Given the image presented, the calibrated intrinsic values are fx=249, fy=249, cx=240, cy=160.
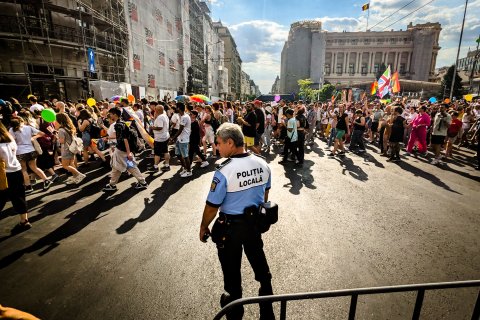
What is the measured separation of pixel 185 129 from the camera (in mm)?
7070

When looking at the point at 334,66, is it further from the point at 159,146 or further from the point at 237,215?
the point at 237,215

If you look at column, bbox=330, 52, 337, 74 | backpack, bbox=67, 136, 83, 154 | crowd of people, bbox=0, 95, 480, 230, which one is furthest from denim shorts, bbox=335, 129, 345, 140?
column, bbox=330, 52, 337, 74

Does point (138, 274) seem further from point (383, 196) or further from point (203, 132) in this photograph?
point (203, 132)

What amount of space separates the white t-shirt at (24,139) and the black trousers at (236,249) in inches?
217

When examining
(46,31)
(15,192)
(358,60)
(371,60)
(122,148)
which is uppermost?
(358,60)

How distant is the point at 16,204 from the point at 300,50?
3755 inches

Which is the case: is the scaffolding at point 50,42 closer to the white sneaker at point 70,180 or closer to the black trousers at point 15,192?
the white sneaker at point 70,180

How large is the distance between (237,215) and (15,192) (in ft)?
13.6

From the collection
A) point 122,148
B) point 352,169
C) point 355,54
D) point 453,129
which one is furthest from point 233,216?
point 355,54

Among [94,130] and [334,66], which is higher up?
[334,66]

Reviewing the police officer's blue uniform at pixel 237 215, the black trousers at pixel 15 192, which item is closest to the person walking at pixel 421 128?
the police officer's blue uniform at pixel 237 215

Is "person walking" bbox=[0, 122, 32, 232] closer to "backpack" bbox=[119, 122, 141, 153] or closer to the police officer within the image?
"backpack" bbox=[119, 122, 141, 153]

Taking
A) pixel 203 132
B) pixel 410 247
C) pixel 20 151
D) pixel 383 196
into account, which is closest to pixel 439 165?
pixel 383 196

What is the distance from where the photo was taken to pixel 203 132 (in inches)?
404
